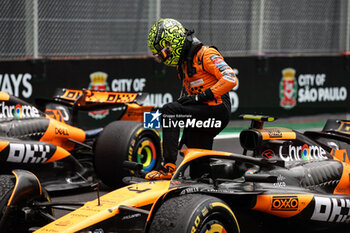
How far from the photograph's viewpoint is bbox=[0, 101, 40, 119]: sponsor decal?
24.9ft

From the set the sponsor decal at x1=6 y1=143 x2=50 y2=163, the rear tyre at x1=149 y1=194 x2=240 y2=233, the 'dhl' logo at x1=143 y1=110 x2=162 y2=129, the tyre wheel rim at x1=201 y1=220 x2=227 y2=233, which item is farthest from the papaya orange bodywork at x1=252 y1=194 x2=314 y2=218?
the sponsor decal at x1=6 y1=143 x2=50 y2=163

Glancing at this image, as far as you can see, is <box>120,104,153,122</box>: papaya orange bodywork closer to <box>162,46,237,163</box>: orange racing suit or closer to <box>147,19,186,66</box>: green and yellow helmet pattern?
<box>162,46,237,163</box>: orange racing suit

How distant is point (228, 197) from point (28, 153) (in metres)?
2.85

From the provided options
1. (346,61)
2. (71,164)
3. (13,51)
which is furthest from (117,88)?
(346,61)

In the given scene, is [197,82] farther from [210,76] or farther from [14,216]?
[14,216]

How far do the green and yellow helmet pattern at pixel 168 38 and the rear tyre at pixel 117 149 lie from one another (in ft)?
5.66

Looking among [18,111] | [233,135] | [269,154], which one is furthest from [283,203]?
[233,135]

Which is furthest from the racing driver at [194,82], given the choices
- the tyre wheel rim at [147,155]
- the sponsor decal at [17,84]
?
the sponsor decal at [17,84]

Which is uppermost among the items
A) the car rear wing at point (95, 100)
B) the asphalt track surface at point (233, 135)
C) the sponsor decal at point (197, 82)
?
the sponsor decal at point (197, 82)

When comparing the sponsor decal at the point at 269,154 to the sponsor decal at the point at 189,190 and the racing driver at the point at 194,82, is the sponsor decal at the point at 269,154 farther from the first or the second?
the sponsor decal at the point at 189,190

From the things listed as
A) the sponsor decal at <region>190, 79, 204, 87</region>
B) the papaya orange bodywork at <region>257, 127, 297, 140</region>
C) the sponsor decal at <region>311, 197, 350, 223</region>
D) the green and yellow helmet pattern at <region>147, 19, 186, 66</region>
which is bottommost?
the sponsor decal at <region>311, 197, 350, 223</region>

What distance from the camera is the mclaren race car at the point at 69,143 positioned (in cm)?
734

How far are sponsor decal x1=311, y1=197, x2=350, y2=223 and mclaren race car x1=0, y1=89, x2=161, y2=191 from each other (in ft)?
8.51

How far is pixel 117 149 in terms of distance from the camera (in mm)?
7586
